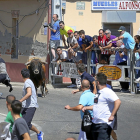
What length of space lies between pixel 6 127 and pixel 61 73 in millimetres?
11101

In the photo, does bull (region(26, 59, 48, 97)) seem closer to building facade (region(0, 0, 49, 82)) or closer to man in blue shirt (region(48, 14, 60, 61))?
man in blue shirt (region(48, 14, 60, 61))

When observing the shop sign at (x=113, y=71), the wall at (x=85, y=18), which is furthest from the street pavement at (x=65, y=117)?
the wall at (x=85, y=18)

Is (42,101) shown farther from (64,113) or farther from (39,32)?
(39,32)

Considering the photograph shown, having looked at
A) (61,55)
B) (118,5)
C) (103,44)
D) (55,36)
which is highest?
(118,5)

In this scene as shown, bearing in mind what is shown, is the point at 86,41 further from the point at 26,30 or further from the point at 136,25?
the point at 136,25

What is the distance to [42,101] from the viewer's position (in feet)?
43.7

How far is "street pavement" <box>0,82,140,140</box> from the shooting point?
900 cm

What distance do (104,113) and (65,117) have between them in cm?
452

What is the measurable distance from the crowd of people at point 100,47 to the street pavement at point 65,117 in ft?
4.82

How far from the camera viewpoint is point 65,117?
10914 mm

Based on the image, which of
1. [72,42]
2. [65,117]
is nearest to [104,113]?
[65,117]

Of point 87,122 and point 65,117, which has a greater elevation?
point 87,122

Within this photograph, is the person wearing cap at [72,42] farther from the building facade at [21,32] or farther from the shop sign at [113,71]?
the building facade at [21,32]

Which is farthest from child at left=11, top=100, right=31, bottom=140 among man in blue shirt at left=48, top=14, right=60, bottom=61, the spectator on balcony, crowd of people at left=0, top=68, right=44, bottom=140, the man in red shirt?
man in blue shirt at left=48, top=14, right=60, bottom=61
